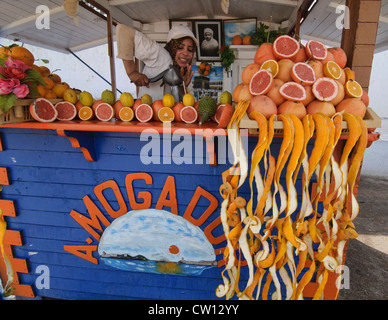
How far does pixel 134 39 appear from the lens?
2.61 metres

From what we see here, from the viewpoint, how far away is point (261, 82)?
4.67 ft

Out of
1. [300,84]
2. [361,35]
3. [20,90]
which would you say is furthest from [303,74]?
[20,90]

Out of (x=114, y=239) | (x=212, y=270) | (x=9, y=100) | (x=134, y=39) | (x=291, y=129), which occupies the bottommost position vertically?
(x=212, y=270)

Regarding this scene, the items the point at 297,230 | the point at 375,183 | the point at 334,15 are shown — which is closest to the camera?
the point at 297,230

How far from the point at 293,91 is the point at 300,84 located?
0.06m

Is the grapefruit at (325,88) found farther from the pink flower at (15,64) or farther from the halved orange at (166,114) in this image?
the pink flower at (15,64)

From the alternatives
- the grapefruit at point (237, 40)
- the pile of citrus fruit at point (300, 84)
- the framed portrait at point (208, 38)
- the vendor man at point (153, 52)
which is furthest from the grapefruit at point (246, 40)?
the pile of citrus fruit at point (300, 84)

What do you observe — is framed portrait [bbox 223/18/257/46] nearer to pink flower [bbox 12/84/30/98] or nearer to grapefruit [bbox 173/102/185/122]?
grapefruit [bbox 173/102/185/122]

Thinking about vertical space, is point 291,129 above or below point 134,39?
below

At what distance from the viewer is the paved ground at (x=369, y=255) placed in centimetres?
296

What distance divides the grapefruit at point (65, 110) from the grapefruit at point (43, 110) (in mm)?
58

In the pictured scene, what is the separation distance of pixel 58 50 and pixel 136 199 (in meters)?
5.90
